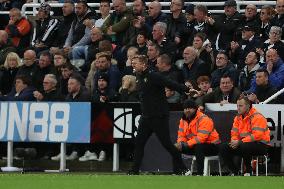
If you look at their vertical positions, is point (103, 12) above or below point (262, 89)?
above

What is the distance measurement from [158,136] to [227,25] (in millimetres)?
5120

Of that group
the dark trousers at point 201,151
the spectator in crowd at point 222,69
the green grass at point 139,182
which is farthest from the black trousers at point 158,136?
the spectator in crowd at point 222,69

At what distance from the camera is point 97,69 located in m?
24.2

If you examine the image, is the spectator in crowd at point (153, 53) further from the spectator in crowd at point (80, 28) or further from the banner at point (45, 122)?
the spectator in crowd at point (80, 28)

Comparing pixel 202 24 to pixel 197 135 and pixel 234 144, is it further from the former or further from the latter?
pixel 234 144

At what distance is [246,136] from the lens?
2055 cm

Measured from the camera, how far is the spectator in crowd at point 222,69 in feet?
74.8

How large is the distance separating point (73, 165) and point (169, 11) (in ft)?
16.5

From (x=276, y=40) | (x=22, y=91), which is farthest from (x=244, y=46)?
(x=22, y=91)

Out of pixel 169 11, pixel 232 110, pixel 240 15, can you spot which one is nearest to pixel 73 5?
pixel 169 11

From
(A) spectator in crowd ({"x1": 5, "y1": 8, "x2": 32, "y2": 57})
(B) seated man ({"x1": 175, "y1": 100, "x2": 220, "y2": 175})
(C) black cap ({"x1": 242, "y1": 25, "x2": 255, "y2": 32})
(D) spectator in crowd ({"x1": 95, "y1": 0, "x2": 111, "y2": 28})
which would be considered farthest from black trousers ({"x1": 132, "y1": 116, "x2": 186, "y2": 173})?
(A) spectator in crowd ({"x1": 5, "y1": 8, "x2": 32, "y2": 57})

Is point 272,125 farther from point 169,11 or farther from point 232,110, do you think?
point 169,11

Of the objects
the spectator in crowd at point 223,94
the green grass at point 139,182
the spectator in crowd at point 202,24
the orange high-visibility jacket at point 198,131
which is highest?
the spectator in crowd at point 202,24

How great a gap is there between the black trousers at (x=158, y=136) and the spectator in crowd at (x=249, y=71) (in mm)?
2918
